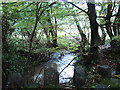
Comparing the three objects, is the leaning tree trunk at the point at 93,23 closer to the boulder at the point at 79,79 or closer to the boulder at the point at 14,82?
the boulder at the point at 79,79

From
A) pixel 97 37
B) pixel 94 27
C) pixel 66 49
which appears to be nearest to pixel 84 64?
pixel 97 37

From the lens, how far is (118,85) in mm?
1571

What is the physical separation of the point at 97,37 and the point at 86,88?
6.59 ft

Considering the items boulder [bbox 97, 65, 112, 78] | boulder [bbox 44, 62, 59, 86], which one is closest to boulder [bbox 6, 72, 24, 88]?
boulder [bbox 44, 62, 59, 86]

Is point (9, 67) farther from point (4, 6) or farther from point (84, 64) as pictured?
point (84, 64)

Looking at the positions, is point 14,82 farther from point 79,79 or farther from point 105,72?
point 105,72

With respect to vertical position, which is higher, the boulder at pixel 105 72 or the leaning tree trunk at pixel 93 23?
the leaning tree trunk at pixel 93 23

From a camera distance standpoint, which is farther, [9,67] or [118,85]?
[9,67]

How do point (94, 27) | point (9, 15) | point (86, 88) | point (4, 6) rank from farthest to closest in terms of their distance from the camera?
point (94, 27), point (9, 15), point (4, 6), point (86, 88)

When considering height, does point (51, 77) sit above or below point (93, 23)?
below

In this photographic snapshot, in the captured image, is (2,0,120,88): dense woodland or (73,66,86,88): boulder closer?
(73,66,86,88): boulder

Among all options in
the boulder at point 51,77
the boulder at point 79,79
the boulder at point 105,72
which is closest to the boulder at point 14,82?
the boulder at point 51,77

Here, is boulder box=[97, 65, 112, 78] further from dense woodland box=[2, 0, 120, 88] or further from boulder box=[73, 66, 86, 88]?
boulder box=[73, 66, 86, 88]

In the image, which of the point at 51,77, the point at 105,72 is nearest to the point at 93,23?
the point at 105,72
